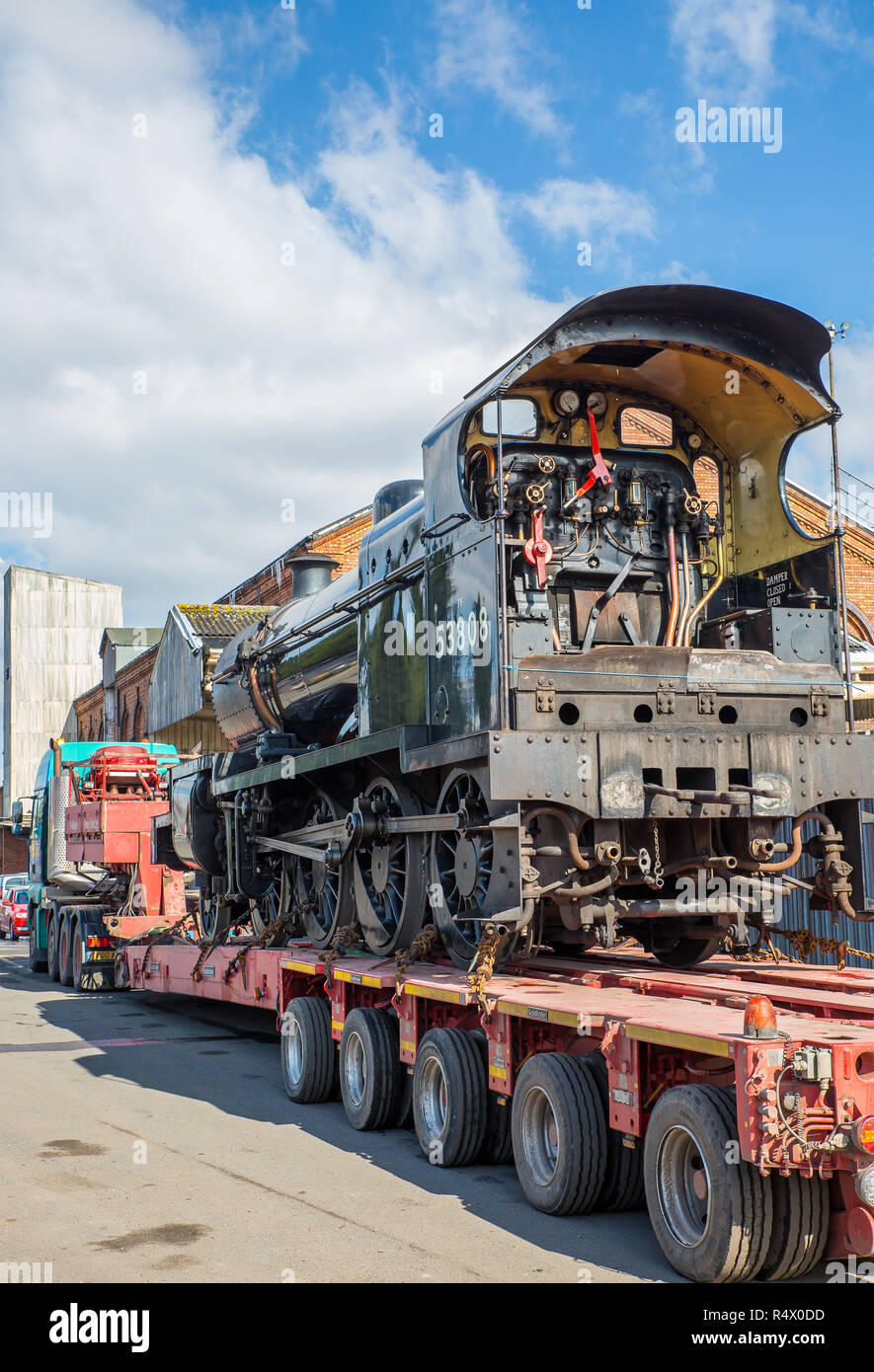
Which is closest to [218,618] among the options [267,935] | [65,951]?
[65,951]

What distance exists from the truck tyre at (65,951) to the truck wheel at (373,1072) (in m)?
10.9

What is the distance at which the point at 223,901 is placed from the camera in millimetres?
13070

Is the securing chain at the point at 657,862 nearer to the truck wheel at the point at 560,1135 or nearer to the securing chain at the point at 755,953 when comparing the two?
the securing chain at the point at 755,953

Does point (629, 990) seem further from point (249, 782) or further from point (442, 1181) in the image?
point (249, 782)

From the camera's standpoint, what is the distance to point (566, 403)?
864 cm

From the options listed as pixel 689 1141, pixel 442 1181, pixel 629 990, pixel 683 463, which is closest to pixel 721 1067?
pixel 689 1141

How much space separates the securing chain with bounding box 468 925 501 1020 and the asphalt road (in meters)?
0.98

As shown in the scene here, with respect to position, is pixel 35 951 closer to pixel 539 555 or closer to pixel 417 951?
pixel 417 951

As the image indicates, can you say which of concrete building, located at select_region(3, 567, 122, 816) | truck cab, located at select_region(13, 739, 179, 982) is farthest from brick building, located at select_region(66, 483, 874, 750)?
concrete building, located at select_region(3, 567, 122, 816)

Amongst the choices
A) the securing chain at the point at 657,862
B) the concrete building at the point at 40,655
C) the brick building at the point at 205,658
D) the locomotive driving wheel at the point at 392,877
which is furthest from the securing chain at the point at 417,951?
the concrete building at the point at 40,655

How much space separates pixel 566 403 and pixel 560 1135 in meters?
4.64

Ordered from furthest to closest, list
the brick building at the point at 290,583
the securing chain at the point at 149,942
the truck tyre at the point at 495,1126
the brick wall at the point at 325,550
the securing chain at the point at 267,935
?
the brick wall at the point at 325,550 < the brick building at the point at 290,583 < the securing chain at the point at 149,942 < the securing chain at the point at 267,935 < the truck tyre at the point at 495,1126

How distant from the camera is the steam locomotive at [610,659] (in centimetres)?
748

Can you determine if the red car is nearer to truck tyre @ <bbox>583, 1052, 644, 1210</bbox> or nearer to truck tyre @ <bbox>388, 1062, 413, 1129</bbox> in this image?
truck tyre @ <bbox>388, 1062, 413, 1129</bbox>
